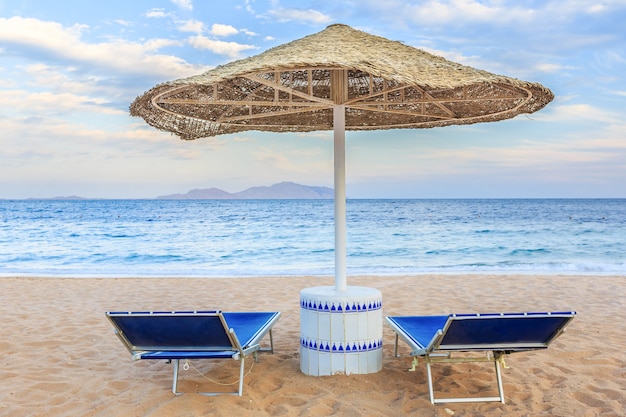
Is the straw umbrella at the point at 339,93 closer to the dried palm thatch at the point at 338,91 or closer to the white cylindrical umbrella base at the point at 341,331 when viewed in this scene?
the dried palm thatch at the point at 338,91

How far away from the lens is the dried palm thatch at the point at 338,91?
3.44 m

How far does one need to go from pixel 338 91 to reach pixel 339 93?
2 cm

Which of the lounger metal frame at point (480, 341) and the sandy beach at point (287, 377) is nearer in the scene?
the lounger metal frame at point (480, 341)

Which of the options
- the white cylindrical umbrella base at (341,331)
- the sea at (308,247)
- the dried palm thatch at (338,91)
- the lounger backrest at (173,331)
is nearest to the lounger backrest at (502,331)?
the white cylindrical umbrella base at (341,331)

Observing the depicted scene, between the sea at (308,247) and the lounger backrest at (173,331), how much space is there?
25.2 ft

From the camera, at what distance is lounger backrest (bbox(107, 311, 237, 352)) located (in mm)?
3203

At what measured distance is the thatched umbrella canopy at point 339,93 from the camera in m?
3.45

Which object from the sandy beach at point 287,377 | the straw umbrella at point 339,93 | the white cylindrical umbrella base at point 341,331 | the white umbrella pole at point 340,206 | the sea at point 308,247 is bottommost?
the sea at point 308,247

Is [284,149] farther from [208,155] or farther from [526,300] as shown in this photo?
[526,300]

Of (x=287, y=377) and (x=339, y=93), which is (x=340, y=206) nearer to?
(x=339, y=93)

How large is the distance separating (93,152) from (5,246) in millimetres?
12194

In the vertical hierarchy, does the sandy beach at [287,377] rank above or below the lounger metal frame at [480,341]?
below

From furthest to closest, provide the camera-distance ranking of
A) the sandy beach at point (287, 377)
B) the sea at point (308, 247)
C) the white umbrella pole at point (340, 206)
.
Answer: the sea at point (308, 247)
the white umbrella pole at point (340, 206)
the sandy beach at point (287, 377)

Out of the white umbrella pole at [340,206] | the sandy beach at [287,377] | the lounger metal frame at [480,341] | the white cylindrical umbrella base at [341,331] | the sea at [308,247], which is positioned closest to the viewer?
the lounger metal frame at [480,341]
